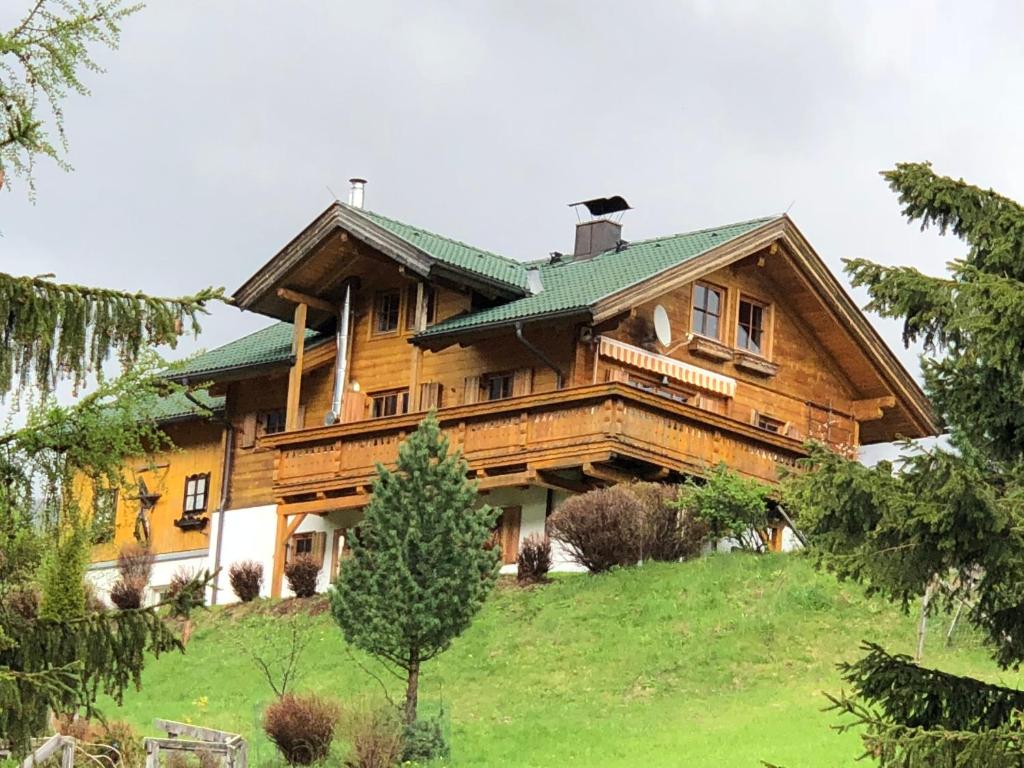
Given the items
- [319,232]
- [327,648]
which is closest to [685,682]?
[327,648]

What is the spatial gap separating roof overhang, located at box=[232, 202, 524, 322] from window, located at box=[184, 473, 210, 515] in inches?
157

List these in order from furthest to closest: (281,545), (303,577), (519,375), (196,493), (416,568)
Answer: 1. (196,493)
2. (281,545)
3. (519,375)
4. (303,577)
5. (416,568)

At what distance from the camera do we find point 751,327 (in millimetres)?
36031

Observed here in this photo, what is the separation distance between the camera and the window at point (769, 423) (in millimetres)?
35844

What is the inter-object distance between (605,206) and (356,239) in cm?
538

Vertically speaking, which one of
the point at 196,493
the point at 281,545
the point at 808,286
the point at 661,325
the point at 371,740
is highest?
the point at 808,286

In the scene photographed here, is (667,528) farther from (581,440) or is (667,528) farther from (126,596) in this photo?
(126,596)

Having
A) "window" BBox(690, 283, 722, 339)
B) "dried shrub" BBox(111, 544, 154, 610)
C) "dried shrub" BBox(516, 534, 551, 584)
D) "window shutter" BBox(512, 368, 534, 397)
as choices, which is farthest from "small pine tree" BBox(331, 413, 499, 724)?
"window" BBox(690, 283, 722, 339)

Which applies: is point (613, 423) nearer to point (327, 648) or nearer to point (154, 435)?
point (327, 648)

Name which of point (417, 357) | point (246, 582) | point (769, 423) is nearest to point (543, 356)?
point (417, 357)

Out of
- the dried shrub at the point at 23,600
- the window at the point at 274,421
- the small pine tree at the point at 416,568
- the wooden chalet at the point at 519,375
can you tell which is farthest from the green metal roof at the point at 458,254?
the dried shrub at the point at 23,600

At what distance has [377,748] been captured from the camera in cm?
2091

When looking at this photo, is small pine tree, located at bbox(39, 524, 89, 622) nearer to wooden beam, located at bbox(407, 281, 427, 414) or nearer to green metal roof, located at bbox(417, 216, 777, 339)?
green metal roof, located at bbox(417, 216, 777, 339)

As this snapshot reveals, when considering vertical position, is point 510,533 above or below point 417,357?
below
